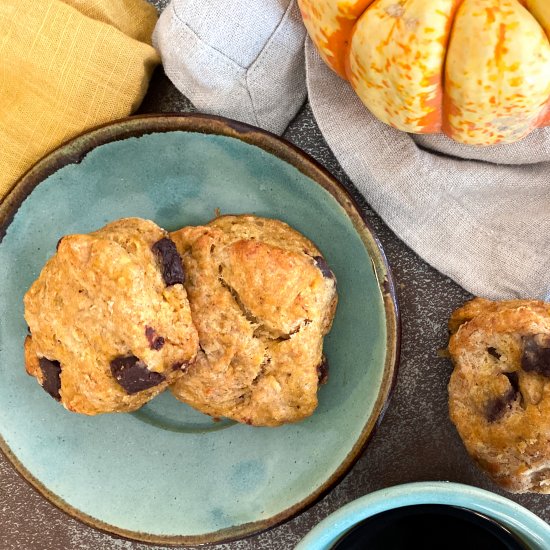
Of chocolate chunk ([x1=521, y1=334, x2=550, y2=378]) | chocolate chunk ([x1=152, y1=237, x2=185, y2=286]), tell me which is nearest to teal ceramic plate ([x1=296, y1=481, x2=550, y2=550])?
chocolate chunk ([x1=521, y1=334, x2=550, y2=378])

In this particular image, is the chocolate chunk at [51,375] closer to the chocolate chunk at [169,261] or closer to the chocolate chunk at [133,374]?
the chocolate chunk at [133,374]

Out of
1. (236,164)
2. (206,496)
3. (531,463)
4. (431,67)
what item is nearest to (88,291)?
(236,164)

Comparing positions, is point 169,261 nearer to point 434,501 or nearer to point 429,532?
point 434,501

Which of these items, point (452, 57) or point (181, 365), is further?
point (181, 365)

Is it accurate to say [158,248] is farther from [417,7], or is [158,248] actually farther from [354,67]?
[417,7]

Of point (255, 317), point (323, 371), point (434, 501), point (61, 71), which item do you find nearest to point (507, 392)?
point (434, 501)

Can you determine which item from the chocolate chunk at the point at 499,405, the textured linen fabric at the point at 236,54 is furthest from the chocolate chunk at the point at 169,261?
the chocolate chunk at the point at 499,405

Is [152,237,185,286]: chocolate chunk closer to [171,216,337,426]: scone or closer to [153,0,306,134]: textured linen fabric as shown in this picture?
[171,216,337,426]: scone
